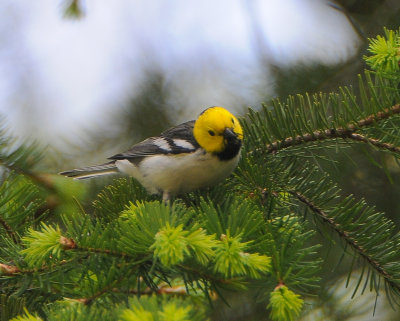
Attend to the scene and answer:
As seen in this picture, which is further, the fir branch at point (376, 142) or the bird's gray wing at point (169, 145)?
the bird's gray wing at point (169, 145)

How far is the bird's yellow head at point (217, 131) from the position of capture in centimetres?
169

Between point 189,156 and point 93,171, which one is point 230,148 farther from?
point 93,171

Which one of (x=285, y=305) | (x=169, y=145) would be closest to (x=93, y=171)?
(x=169, y=145)

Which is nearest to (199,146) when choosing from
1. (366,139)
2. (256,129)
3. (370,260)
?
(256,129)

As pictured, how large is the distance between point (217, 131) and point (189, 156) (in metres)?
0.13

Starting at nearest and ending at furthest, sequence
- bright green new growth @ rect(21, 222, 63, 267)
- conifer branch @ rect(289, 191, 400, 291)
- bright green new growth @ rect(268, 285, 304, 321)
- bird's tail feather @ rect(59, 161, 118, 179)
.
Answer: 1. bright green new growth @ rect(268, 285, 304, 321)
2. bright green new growth @ rect(21, 222, 63, 267)
3. conifer branch @ rect(289, 191, 400, 291)
4. bird's tail feather @ rect(59, 161, 118, 179)

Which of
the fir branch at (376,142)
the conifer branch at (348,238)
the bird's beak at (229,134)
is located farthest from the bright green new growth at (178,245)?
the bird's beak at (229,134)

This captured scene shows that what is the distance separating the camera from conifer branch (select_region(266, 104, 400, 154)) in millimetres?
1355

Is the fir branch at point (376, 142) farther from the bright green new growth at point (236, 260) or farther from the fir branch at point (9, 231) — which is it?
the fir branch at point (9, 231)

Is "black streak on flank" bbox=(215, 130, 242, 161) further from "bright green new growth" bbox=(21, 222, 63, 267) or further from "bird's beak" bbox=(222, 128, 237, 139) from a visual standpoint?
"bright green new growth" bbox=(21, 222, 63, 267)

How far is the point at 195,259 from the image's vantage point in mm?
1040

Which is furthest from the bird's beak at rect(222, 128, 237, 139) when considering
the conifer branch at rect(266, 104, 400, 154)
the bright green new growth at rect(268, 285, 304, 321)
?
the bright green new growth at rect(268, 285, 304, 321)

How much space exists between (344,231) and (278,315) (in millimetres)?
526

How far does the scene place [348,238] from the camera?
1.34m
